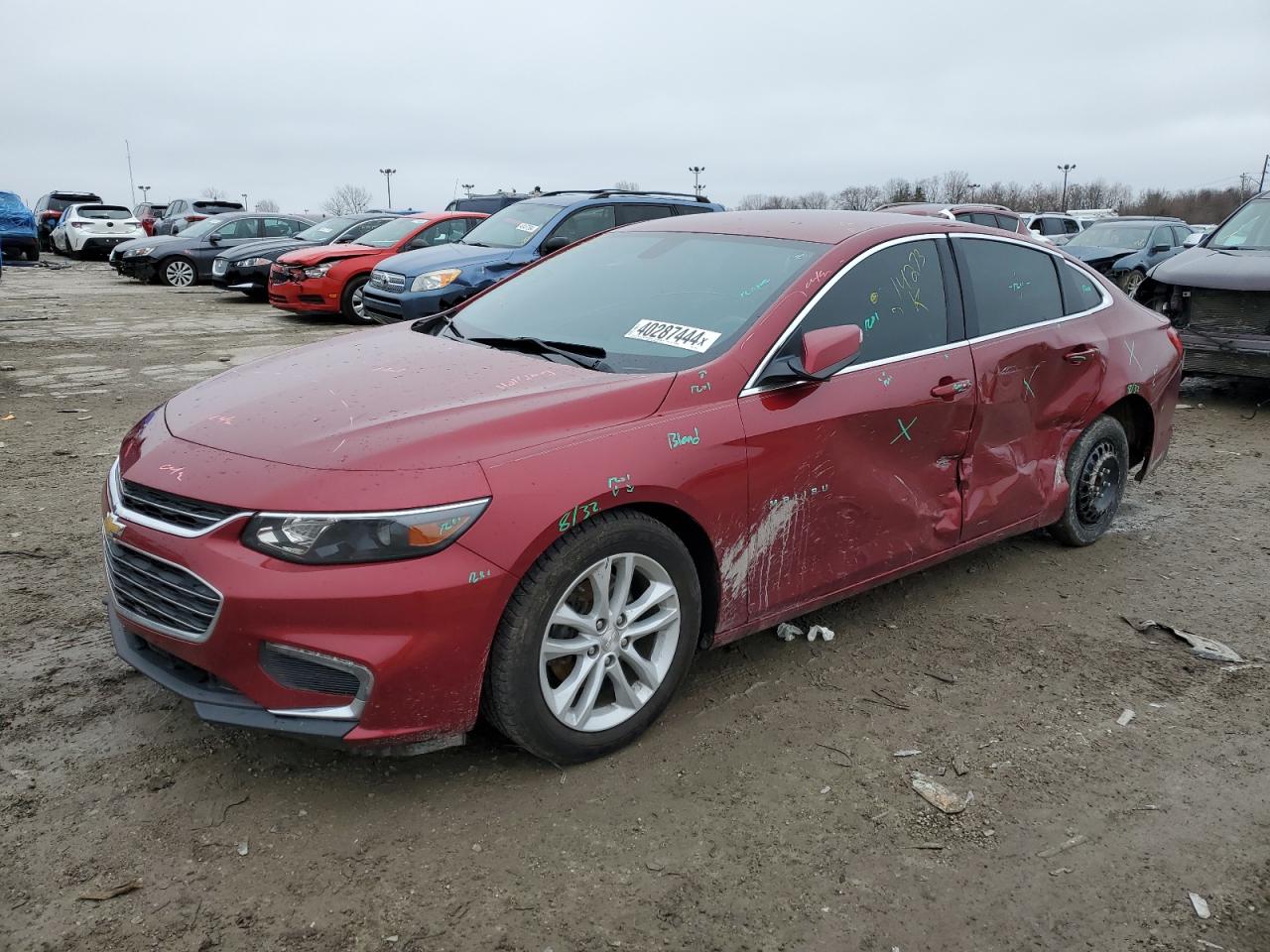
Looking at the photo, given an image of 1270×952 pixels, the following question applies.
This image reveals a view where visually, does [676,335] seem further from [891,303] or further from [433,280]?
[433,280]

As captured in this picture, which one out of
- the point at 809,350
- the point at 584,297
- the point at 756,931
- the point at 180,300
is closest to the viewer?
the point at 756,931

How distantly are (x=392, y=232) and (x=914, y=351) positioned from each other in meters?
12.7

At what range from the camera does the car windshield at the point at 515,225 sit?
1213cm

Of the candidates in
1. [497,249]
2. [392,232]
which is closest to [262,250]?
[392,232]

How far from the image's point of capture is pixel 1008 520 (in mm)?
4477

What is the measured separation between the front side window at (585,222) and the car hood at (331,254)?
12.0 feet

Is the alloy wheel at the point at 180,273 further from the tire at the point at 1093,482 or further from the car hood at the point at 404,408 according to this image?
the tire at the point at 1093,482

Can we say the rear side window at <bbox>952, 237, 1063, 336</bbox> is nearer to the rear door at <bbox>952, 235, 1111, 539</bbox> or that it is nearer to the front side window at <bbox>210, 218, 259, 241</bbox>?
the rear door at <bbox>952, 235, 1111, 539</bbox>

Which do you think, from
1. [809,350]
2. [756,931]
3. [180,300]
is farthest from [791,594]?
[180,300]

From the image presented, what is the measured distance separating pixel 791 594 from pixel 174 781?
2.04 m

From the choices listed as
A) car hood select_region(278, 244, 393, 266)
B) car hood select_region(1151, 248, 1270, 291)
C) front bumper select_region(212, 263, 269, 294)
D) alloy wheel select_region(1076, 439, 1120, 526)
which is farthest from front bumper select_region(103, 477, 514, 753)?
front bumper select_region(212, 263, 269, 294)

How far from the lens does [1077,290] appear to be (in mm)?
4898

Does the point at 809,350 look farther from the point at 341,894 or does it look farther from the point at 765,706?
the point at 341,894

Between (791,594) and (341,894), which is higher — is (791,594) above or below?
above
